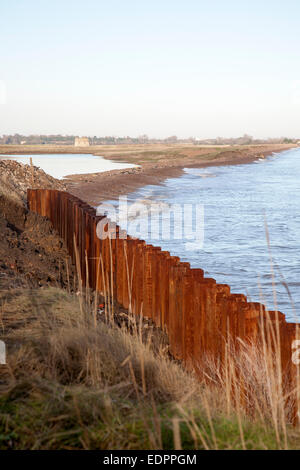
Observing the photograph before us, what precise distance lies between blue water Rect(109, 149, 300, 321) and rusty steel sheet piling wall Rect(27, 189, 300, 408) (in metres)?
0.28

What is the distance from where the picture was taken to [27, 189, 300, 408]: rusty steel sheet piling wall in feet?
15.2

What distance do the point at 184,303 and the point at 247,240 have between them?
386 inches

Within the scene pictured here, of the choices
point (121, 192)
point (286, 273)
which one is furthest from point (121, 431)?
point (121, 192)

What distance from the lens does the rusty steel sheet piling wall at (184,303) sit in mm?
4633

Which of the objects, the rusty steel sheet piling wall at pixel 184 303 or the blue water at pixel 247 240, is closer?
the rusty steel sheet piling wall at pixel 184 303

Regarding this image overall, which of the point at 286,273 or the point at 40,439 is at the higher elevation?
the point at 40,439

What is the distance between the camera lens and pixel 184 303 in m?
5.74

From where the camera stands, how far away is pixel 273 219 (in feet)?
65.2

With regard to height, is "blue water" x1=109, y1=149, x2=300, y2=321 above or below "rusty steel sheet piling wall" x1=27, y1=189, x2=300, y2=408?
below

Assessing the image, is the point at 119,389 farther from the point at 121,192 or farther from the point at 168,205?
the point at 121,192

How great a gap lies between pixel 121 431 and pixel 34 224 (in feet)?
34.6

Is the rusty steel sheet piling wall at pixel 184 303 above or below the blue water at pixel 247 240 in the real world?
above

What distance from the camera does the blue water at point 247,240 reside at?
9891 millimetres

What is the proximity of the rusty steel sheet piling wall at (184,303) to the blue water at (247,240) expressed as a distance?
276mm
